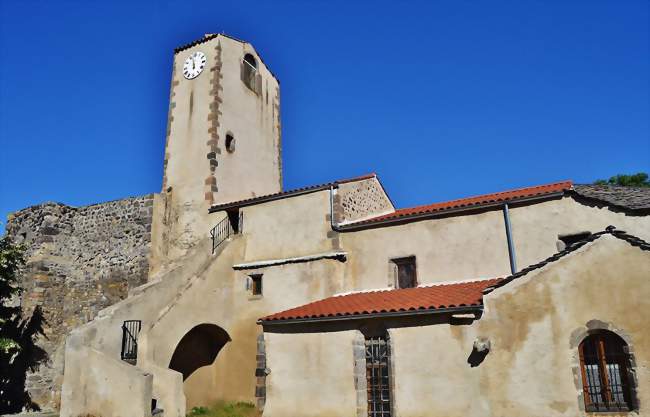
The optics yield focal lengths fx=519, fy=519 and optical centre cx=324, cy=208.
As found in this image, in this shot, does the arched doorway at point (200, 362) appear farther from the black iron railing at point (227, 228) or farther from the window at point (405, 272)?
the window at point (405, 272)

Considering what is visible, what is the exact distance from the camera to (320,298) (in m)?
15.5

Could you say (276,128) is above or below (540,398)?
above

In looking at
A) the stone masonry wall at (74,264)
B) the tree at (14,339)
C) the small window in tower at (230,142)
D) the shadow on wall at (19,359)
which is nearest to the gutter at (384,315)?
the stone masonry wall at (74,264)

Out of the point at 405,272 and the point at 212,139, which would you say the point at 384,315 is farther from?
the point at 212,139

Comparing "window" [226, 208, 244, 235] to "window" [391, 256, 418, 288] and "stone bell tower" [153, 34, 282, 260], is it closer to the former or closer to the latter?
"stone bell tower" [153, 34, 282, 260]

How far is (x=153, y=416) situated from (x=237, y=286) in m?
5.56

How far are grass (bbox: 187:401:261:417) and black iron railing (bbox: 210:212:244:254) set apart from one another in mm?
5034

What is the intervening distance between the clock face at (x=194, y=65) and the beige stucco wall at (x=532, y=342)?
45.4 feet

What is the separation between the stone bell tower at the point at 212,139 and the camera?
739 inches

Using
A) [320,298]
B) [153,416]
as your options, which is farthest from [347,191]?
[153,416]

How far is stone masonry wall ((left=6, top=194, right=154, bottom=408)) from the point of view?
705 inches

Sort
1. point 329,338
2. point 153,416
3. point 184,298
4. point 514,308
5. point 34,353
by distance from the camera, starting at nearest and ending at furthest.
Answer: point 514,308
point 153,416
point 329,338
point 184,298
point 34,353

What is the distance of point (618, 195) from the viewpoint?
13711 millimetres

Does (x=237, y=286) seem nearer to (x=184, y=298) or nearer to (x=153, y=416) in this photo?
(x=184, y=298)
